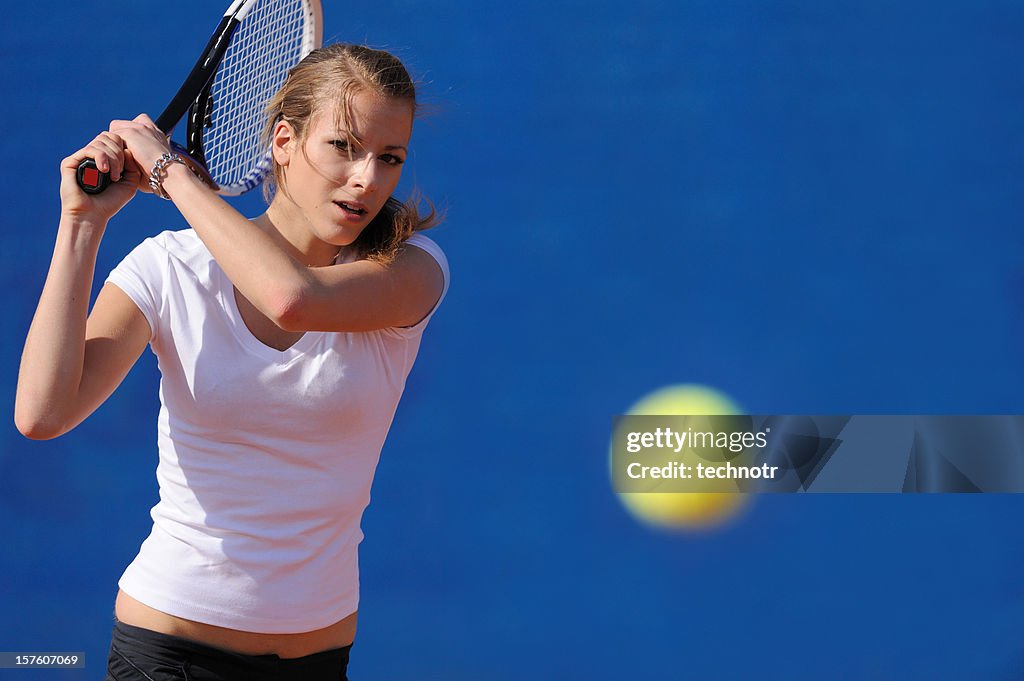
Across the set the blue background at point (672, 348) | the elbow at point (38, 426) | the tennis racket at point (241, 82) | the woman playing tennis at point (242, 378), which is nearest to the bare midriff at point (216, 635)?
the woman playing tennis at point (242, 378)

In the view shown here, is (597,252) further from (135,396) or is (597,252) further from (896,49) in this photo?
(135,396)

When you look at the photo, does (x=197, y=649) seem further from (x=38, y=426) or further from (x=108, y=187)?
(x=108, y=187)

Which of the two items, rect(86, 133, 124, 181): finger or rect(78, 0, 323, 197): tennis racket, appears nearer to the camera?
rect(86, 133, 124, 181): finger

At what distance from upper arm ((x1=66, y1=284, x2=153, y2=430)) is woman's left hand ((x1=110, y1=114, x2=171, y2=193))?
14cm

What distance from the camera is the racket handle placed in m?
1.24

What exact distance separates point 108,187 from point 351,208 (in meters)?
0.26

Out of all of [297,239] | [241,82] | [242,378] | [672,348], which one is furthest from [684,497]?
[242,378]

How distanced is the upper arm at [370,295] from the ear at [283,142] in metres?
0.16

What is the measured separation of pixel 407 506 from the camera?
9.92 feet

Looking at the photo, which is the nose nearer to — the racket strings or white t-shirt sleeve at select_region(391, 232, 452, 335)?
white t-shirt sleeve at select_region(391, 232, 452, 335)

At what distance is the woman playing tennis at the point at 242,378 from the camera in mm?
Answer: 1194

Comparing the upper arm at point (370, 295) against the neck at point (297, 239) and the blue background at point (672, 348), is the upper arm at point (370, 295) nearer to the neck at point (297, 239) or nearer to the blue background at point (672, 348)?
the neck at point (297, 239)

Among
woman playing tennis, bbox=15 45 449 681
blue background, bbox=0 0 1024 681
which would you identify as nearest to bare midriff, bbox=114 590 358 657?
woman playing tennis, bbox=15 45 449 681

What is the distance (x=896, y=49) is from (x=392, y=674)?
2052 mm
